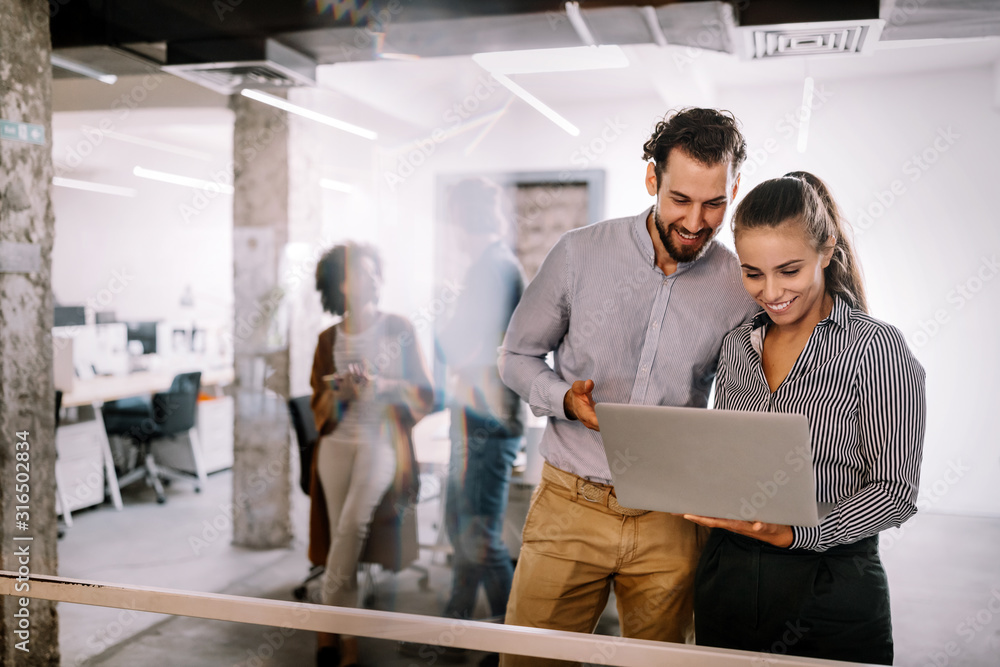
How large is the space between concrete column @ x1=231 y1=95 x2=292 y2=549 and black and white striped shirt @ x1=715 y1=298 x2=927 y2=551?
7.68 feet

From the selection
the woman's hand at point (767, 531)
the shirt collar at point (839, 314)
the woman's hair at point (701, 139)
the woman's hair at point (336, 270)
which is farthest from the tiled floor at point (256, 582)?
the woman's hair at point (701, 139)

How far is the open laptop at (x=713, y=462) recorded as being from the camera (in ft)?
4.08

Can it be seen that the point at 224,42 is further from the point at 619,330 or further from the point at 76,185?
the point at 619,330

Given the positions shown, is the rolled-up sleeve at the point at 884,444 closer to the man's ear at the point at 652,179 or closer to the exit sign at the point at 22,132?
the man's ear at the point at 652,179

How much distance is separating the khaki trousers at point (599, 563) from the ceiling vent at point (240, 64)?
2.07 metres

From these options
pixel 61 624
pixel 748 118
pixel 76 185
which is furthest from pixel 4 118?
pixel 748 118

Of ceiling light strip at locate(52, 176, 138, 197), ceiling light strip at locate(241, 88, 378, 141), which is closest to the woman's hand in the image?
ceiling light strip at locate(241, 88, 378, 141)

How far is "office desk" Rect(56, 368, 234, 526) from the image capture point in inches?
125

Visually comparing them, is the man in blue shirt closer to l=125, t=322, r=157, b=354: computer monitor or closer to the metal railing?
the metal railing

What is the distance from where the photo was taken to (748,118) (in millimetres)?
2818

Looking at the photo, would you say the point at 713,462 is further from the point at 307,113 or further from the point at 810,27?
the point at 307,113

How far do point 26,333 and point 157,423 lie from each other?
107 cm

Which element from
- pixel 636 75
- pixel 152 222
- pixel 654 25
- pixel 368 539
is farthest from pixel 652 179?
pixel 152 222

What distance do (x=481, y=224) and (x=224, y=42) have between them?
1262mm
